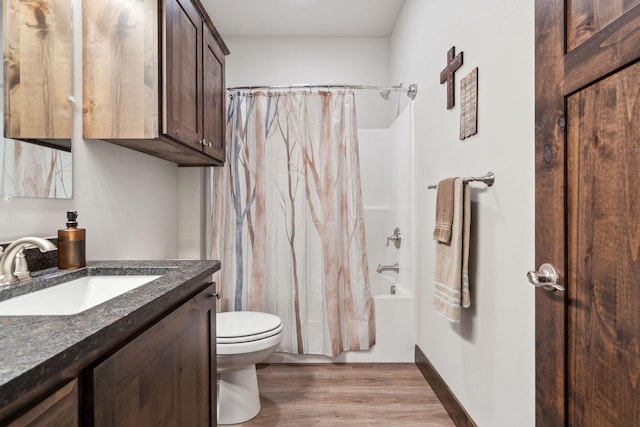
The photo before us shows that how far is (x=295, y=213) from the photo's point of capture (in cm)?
231

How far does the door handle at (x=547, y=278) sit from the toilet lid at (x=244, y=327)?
125 cm

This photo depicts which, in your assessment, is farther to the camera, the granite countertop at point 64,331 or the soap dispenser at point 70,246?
the soap dispenser at point 70,246

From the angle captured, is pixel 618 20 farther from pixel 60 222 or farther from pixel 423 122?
pixel 60 222

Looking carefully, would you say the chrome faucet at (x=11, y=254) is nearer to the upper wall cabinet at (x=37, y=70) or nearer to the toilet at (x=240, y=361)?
the upper wall cabinet at (x=37, y=70)

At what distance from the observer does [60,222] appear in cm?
129

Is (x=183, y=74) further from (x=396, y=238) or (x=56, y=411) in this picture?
(x=396, y=238)

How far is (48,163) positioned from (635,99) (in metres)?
1.64

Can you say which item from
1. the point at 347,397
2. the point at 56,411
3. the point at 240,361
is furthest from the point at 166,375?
the point at 347,397

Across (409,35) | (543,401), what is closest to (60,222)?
(543,401)

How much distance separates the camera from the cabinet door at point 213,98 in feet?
6.01

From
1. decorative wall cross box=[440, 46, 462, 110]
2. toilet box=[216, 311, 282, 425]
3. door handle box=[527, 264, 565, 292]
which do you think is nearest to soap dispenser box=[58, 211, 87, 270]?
toilet box=[216, 311, 282, 425]

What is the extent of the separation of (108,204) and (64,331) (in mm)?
1115

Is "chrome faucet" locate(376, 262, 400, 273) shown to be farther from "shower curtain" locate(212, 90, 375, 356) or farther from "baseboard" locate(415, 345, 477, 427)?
"baseboard" locate(415, 345, 477, 427)

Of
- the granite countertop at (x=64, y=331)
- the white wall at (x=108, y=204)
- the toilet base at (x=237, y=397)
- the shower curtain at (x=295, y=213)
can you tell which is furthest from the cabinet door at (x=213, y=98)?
the toilet base at (x=237, y=397)
